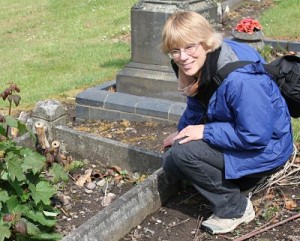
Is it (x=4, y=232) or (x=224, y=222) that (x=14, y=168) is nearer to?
(x=4, y=232)

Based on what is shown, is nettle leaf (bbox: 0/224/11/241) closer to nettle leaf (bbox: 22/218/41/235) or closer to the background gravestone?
nettle leaf (bbox: 22/218/41/235)

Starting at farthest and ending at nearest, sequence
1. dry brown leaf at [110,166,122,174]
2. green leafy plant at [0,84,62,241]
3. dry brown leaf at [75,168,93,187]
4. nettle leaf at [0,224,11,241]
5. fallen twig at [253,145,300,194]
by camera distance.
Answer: dry brown leaf at [110,166,122,174] → dry brown leaf at [75,168,93,187] → fallen twig at [253,145,300,194] → green leafy plant at [0,84,62,241] → nettle leaf at [0,224,11,241]

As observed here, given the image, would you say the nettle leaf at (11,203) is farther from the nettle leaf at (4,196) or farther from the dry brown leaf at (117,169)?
the dry brown leaf at (117,169)

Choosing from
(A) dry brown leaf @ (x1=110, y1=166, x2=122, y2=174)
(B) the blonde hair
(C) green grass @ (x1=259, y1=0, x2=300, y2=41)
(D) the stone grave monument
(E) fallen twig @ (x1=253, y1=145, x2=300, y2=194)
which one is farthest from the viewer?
(C) green grass @ (x1=259, y1=0, x2=300, y2=41)

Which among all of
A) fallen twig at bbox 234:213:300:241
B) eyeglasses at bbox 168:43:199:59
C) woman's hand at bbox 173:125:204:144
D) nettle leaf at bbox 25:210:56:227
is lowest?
fallen twig at bbox 234:213:300:241

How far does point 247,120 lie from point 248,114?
0.04 meters

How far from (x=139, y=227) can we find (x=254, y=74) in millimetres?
1249

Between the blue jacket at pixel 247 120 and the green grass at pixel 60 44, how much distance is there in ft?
13.8

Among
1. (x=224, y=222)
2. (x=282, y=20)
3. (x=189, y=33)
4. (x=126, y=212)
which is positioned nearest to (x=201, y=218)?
(x=224, y=222)

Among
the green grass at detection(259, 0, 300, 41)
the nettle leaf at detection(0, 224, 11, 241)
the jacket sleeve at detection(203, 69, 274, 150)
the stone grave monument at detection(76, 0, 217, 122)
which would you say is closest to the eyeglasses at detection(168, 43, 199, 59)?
the jacket sleeve at detection(203, 69, 274, 150)

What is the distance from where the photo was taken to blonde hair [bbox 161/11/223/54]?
3.44 m

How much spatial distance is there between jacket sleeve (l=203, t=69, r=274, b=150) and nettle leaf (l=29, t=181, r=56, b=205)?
110 centimetres

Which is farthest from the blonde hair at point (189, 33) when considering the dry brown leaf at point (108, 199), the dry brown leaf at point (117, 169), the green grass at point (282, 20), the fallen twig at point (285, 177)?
the green grass at point (282, 20)

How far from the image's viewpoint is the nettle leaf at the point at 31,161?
3.52 m
